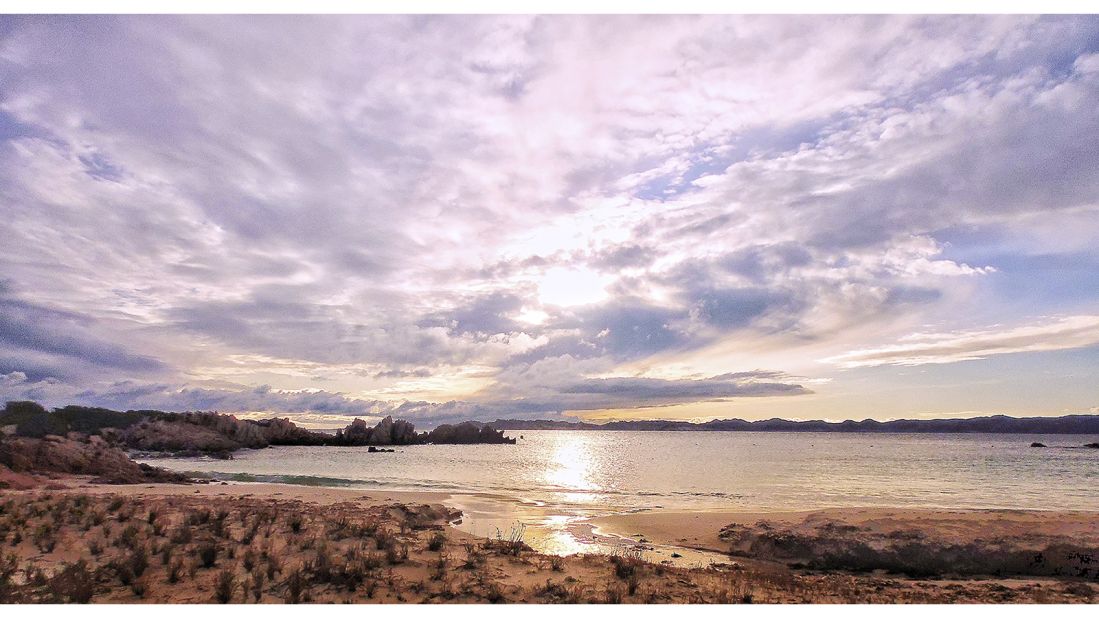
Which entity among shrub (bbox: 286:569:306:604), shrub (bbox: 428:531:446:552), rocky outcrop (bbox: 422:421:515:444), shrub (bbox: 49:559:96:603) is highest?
shrub (bbox: 49:559:96:603)

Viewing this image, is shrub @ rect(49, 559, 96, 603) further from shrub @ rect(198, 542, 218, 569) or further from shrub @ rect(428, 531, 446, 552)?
shrub @ rect(428, 531, 446, 552)

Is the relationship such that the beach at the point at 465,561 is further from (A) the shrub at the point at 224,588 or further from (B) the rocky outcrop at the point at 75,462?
(B) the rocky outcrop at the point at 75,462

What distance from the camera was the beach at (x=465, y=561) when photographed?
9.16 meters

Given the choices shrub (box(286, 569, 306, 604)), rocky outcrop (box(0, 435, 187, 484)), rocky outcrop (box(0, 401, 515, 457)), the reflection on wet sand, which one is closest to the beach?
shrub (box(286, 569, 306, 604))

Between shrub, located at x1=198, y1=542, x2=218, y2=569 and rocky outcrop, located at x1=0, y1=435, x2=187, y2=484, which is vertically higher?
shrub, located at x1=198, y1=542, x2=218, y2=569

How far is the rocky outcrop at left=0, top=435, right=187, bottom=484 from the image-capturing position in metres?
28.2

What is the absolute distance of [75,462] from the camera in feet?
103

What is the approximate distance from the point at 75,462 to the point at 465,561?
3321 cm

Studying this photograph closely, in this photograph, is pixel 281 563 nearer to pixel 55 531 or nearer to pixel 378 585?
pixel 378 585

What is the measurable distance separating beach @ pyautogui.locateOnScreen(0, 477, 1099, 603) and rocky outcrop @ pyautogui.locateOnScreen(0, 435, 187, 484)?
1411 centimetres

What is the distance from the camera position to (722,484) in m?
39.0

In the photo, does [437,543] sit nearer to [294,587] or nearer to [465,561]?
[465,561]

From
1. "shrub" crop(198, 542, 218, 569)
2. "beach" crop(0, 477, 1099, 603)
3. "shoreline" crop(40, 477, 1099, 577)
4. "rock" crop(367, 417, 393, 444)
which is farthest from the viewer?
"rock" crop(367, 417, 393, 444)

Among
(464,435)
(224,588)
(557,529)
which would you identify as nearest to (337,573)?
(224,588)
